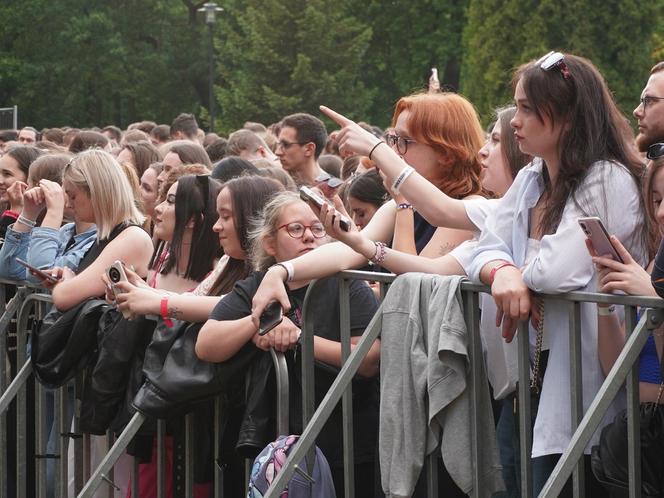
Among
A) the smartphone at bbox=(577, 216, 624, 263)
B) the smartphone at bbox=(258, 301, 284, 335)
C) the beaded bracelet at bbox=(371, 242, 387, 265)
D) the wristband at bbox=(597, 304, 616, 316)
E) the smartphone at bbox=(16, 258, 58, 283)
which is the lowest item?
the smartphone at bbox=(16, 258, 58, 283)

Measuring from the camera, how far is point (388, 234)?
17.1 ft

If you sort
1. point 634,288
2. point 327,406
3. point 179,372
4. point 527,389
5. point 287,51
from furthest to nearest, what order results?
point 287,51 → point 179,372 → point 327,406 → point 527,389 → point 634,288

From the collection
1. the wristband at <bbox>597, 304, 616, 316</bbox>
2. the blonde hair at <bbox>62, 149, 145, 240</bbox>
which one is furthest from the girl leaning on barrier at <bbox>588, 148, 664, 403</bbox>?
the blonde hair at <bbox>62, 149, 145, 240</bbox>

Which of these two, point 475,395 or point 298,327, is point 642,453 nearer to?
point 475,395

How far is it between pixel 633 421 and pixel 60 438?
3.49 meters

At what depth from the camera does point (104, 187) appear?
639cm

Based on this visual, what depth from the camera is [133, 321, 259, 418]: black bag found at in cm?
501

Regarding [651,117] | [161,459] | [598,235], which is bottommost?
[161,459]

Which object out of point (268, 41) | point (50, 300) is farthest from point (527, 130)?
point (268, 41)

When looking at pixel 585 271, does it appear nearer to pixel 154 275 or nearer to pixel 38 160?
pixel 154 275

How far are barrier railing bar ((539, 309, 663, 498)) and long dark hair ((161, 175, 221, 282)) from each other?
8.40ft

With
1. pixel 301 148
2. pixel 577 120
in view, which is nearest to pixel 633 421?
pixel 577 120

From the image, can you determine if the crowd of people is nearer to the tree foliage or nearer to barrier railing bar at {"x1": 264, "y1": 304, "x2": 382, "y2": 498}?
barrier railing bar at {"x1": 264, "y1": 304, "x2": 382, "y2": 498}

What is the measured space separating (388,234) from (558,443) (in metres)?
1.59
